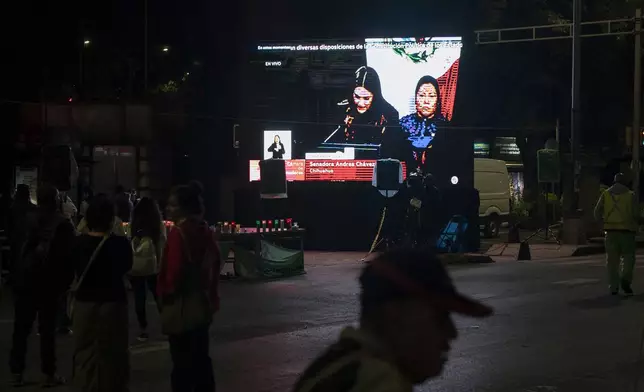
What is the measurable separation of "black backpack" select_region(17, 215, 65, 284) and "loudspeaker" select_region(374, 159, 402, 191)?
48.3ft

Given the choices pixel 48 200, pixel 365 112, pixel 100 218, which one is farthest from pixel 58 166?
pixel 365 112

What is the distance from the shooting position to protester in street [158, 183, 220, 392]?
266 inches

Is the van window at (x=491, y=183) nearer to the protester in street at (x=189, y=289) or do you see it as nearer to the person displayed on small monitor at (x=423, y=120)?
the person displayed on small monitor at (x=423, y=120)

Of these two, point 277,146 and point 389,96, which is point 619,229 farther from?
point 277,146

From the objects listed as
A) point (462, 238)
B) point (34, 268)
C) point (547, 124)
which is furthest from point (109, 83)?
point (34, 268)

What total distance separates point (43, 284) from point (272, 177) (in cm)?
1145

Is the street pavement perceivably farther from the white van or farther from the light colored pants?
the white van

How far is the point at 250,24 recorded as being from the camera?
3406cm

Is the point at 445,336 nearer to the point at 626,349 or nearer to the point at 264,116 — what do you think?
the point at 626,349

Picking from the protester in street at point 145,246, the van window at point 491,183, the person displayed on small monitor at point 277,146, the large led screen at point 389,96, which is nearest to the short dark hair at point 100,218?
the protester in street at point 145,246

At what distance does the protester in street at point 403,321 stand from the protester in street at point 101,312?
4.48 metres

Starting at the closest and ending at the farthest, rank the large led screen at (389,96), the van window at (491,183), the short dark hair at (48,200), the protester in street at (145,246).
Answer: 1. the short dark hair at (48,200)
2. the protester in street at (145,246)
3. the large led screen at (389,96)
4. the van window at (491,183)

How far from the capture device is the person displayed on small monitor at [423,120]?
30188mm

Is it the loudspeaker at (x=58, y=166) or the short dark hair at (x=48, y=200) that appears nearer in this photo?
the short dark hair at (x=48, y=200)
